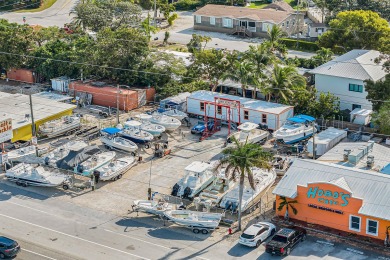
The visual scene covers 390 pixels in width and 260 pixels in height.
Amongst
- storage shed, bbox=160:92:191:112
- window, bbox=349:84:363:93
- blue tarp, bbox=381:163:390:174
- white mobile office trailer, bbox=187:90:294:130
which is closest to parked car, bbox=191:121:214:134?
white mobile office trailer, bbox=187:90:294:130

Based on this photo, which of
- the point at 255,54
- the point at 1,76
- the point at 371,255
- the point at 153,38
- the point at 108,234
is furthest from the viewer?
the point at 153,38

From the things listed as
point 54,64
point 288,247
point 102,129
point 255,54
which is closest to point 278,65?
point 255,54

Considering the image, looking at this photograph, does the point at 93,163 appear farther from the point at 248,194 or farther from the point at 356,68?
the point at 356,68

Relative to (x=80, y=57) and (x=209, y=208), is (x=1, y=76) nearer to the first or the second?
(x=80, y=57)

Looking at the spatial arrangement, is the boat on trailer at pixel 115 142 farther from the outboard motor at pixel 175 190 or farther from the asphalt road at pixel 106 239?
the asphalt road at pixel 106 239

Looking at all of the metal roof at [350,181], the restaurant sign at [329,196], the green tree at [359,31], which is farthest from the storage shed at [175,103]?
the restaurant sign at [329,196]

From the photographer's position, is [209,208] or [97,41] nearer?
[209,208]

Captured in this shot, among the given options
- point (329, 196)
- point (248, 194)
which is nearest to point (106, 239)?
point (248, 194)
